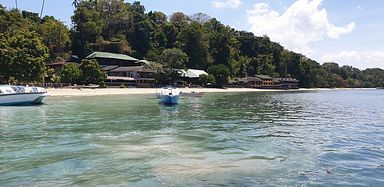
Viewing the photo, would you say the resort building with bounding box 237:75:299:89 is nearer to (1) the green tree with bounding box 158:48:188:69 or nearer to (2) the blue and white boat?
(1) the green tree with bounding box 158:48:188:69

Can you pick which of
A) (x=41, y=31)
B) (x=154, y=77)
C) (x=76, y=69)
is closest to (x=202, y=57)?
(x=154, y=77)

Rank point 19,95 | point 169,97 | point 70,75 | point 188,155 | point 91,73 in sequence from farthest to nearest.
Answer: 1. point 91,73
2. point 70,75
3. point 169,97
4. point 19,95
5. point 188,155

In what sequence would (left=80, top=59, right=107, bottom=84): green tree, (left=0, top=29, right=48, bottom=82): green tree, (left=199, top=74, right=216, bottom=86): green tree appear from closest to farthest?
(left=0, top=29, right=48, bottom=82): green tree, (left=80, top=59, right=107, bottom=84): green tree, (left=199, top=74, right=216, bottom=86): green tree

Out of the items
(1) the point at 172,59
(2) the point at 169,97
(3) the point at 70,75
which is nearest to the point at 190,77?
(1) the point at 172,59

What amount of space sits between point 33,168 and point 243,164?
7.47 metres

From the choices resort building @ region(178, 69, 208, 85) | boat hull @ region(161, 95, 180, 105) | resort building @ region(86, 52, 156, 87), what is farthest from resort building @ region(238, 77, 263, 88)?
boat hull @ region(161, 95, 180, 105)

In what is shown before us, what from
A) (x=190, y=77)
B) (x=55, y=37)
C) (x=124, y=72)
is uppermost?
(x=55, y=37)

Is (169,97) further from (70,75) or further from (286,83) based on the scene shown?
(286,83)

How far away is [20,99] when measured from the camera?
42.4 metres

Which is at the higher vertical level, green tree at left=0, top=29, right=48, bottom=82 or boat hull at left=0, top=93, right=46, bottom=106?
green tree at left=0, top=29, right=48, bottom=82

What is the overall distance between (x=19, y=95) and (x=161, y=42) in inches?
3794

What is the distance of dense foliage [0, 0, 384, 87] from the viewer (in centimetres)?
10362

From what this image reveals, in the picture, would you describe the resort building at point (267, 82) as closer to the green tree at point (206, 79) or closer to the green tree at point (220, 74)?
the green tree at point (220, 74)

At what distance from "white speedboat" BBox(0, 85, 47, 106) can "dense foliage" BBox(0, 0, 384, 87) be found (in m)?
25.1
